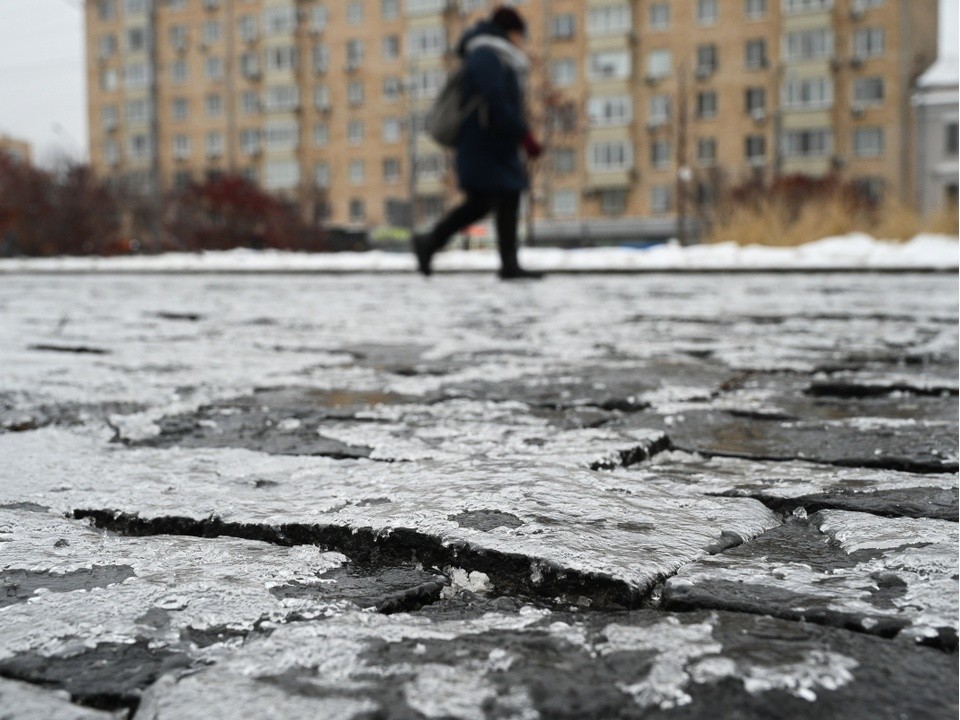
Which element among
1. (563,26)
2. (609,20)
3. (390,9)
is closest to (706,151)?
(609,20)

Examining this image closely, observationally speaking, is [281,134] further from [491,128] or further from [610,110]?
[491,128]

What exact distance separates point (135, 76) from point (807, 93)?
3538 cm

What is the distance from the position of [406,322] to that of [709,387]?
249 centimetres

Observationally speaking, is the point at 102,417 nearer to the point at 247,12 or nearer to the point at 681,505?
the point at 681,505

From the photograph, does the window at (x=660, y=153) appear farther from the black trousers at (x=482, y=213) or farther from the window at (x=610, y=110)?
the black trousers at (x=482, y=213)

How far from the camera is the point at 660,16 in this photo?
46531 millimetres

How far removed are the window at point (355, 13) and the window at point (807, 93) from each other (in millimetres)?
21030

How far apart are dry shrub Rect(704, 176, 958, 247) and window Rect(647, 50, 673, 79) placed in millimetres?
29242

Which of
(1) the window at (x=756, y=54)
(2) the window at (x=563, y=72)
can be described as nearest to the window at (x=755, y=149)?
(1) the window at (x=756, y=54)

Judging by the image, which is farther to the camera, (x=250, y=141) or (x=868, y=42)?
(x=250, y=141)

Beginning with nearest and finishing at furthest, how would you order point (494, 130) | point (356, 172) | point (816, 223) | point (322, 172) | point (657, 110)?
point (494, 130)
point (816, 223)
point (657, 110)
point (356, 172)
point (322, 172)

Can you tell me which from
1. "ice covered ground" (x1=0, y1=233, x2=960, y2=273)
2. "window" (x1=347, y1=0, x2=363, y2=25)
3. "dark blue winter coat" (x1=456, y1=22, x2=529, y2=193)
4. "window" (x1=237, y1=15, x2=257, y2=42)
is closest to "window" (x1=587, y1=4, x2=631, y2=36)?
"window" (x1=347, y1=0, x2=363, y2=25)

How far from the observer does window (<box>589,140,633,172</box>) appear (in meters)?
46.9

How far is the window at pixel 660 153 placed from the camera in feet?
153
